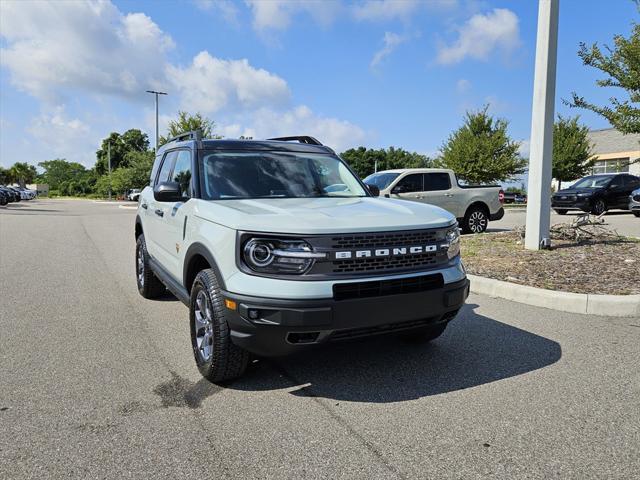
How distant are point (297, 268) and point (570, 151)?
116ft

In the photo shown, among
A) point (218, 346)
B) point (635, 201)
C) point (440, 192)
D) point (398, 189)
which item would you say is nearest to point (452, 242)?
point (218, 346)

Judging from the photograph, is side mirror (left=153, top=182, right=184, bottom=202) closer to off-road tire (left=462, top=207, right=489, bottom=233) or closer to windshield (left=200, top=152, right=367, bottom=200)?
windshield (left=200, top=152, right=367, bottom=200)

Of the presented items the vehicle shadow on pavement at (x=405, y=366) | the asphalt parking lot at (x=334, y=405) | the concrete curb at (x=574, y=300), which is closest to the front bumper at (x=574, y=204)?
the concrete curb at (x=574, y=300)

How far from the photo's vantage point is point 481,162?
30344 millimetres

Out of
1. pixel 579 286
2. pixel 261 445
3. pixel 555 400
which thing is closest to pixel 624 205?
pixel 579 286

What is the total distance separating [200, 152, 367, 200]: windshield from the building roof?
157ft

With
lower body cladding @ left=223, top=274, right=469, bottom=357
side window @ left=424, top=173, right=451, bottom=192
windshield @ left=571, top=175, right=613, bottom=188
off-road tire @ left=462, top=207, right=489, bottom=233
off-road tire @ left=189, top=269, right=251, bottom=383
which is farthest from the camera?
windshield @ left=571, top=175, right=613, bottom=188

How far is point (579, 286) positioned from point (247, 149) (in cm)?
445

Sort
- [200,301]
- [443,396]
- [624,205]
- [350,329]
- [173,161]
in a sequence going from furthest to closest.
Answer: [624,205]
[173,161]
[200,301]
[443,396]
[350,329]

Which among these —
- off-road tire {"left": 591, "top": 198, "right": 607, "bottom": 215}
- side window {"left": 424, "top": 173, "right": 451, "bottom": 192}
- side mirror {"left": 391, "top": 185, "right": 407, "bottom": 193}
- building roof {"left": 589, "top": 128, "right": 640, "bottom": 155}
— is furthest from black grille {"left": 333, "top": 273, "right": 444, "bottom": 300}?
building roof {"left": 589, "top": 128, "right": 640, "bottom": 155}

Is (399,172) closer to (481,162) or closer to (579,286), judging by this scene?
(579,286)

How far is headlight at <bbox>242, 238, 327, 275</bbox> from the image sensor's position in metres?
3.20

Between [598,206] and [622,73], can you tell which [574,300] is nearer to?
[622,73]

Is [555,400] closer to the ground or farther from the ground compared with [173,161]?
closer to the ground
